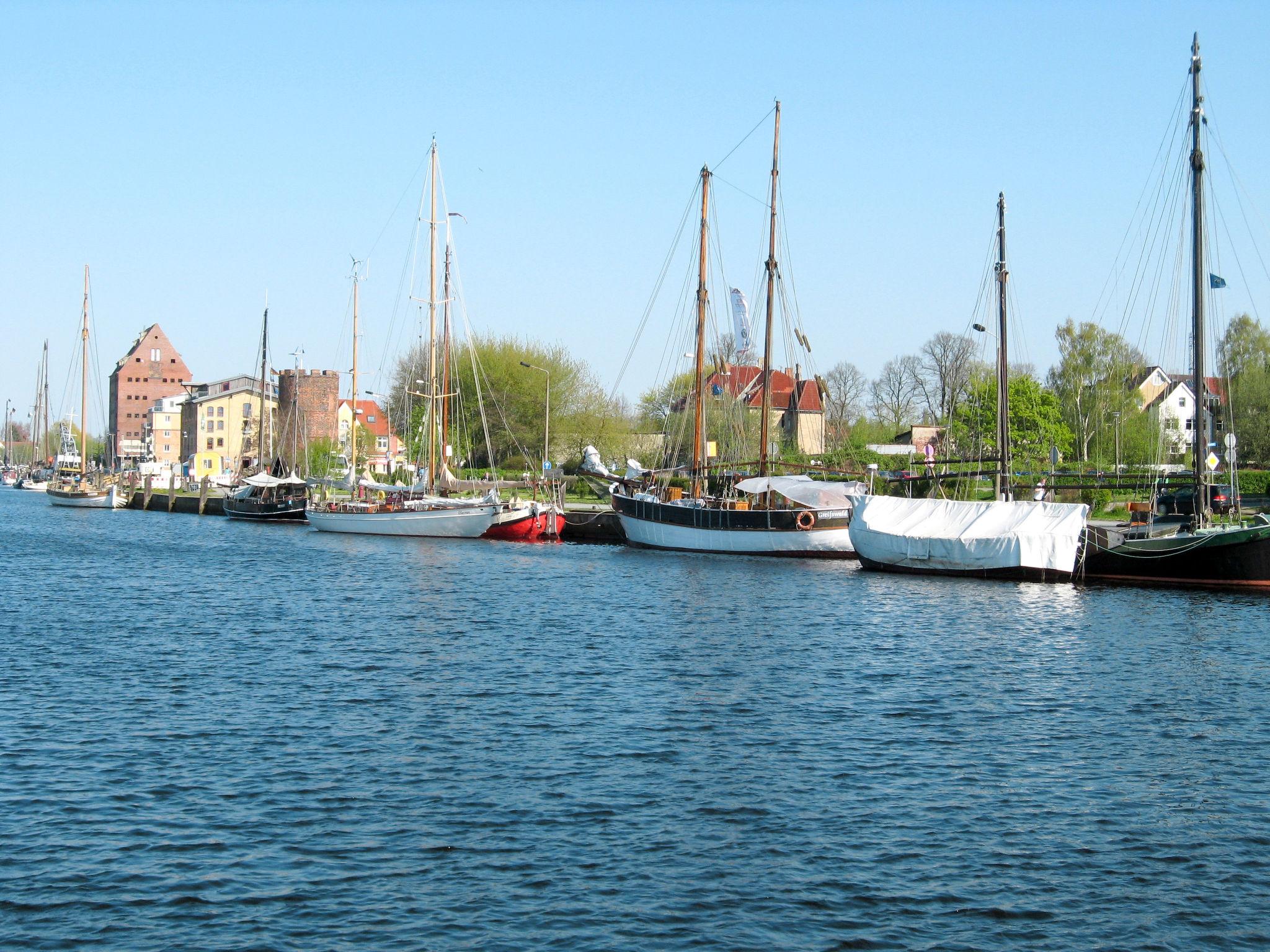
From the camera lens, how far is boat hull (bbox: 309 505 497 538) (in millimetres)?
65625

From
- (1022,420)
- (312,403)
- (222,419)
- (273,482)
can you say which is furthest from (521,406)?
(222,419)

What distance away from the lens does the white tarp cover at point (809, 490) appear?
53781 millimetres

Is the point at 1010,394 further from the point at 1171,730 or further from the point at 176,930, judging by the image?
the point at 176,930

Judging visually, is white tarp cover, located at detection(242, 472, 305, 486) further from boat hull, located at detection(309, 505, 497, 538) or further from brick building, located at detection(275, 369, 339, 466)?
brick building, located at detection(275, 369, 339, 466)

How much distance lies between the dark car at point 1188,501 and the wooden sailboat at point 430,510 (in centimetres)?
3253

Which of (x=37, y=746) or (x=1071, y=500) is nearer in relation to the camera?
(x=37, y=746)

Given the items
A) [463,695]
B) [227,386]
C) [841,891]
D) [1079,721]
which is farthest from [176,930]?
[227,386]

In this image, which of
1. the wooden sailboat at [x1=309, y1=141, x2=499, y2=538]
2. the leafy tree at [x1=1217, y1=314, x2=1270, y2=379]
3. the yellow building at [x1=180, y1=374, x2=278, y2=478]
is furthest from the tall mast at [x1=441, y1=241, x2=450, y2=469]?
the yellow building at [x1=180, y1=374, x2=278, y2=478]

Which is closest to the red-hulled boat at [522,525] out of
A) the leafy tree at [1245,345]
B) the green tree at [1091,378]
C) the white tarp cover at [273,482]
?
the white tarp cover at [273,482]

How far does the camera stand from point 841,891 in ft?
42.3

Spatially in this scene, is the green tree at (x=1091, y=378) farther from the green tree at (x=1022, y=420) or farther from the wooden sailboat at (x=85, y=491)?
the wooden sailboat at (x=85, y=491)

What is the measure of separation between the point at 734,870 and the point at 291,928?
449 centimetres

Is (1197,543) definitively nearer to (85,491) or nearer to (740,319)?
(740,319)

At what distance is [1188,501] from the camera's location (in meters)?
44.0
